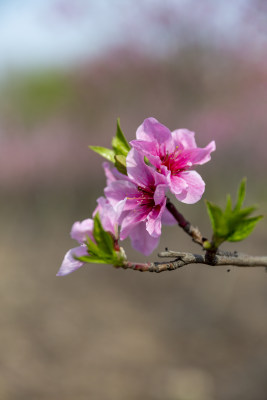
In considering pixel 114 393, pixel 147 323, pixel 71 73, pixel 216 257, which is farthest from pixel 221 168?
pixel 216 257

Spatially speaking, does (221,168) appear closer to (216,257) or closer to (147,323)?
(147,323)

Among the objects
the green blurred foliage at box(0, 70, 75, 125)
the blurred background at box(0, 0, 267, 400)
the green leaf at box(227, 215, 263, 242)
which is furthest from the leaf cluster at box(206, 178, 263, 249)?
the green blurred foliage at box(0, 70, 75, 125)

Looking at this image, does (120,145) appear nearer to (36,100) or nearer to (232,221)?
(232,221)

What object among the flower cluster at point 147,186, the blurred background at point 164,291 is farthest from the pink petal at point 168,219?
the blurred background at point 164,291

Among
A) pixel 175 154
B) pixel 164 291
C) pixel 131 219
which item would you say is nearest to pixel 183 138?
pixel 175 154

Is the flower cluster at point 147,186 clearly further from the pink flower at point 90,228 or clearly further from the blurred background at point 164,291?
the blurred background at point 164,291

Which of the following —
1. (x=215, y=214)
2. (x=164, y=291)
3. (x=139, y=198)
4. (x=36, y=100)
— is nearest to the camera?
(x=215, y=214)

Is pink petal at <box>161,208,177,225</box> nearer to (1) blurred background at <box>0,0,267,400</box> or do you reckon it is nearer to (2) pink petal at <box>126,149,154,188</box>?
(2) pink petal at <box>126,149,154,188</box>
